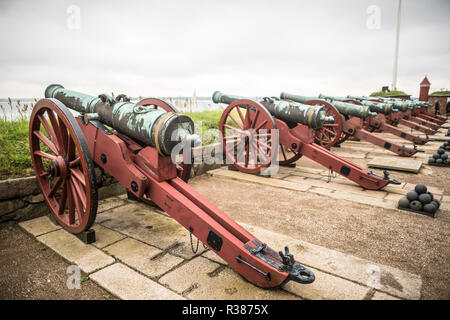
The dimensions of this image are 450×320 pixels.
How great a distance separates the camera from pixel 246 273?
6.81 ft

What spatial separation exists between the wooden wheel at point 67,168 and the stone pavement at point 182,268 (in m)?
0.24

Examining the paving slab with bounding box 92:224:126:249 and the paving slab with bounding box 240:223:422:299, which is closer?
the paving slab with bounding box 240:223:422:299

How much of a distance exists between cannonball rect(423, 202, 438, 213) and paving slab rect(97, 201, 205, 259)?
2630mm

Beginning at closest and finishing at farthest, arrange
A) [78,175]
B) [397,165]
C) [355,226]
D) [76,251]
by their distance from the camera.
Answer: [76,251], [78,175], [355,226], [397,165]

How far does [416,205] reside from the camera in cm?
350

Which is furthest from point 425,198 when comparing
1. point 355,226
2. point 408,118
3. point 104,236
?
point 408,118

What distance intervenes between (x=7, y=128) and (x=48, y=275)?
3.05m

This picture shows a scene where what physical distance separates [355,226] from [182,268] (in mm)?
1901

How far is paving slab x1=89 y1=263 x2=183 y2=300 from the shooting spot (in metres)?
1.99

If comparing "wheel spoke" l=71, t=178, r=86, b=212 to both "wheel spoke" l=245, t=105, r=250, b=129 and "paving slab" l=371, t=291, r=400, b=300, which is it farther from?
"wheel spoke" l=245, t=105, r=250, b=129

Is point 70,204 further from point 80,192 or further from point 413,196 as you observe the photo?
point 413,196

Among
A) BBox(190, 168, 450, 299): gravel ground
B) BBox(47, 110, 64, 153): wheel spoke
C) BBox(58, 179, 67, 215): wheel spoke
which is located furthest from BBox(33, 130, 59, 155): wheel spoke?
BBox(190, 168, 450, 299): gravel ground

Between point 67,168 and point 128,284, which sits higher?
point 67,168

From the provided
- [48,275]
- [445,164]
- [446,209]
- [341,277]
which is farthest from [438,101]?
[48,275]
